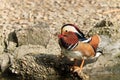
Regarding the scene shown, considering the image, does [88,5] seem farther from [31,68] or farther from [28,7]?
[31,68]

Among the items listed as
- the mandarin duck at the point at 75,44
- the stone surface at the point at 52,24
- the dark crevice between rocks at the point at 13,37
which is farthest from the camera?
the dark crevice between rocks at the point at 13,37

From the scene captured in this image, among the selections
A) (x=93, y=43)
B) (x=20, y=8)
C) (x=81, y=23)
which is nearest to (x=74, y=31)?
(x=93, y=43)

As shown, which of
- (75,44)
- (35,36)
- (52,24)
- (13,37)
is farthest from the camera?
(52,24)

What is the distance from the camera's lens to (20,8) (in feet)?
33.6

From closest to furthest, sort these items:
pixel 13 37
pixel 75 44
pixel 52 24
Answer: pixel 75 44 < pixel 13 37 < pixel 52 24

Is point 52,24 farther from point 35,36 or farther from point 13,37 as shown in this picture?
point 35,36

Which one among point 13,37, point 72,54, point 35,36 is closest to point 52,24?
point 13,37

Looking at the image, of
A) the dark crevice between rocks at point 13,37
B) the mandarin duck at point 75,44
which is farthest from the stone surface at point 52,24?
the mandarin duck at point 75,44

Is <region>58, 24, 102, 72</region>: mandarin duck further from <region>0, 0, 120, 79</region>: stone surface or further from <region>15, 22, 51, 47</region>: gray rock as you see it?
<region>15, 22, 51, 47</region>: gray rock

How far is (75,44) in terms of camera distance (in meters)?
7.30

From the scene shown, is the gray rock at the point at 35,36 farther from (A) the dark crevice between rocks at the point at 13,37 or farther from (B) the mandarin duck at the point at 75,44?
(B) the mandarin duck at the point at 75,44

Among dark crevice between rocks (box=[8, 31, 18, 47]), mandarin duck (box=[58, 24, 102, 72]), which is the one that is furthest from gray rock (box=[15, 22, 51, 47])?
mandarin duck (box=[58, 24, 102, 72])

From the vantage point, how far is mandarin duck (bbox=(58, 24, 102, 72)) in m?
7.24

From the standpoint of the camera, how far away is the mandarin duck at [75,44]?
23.8 ft
